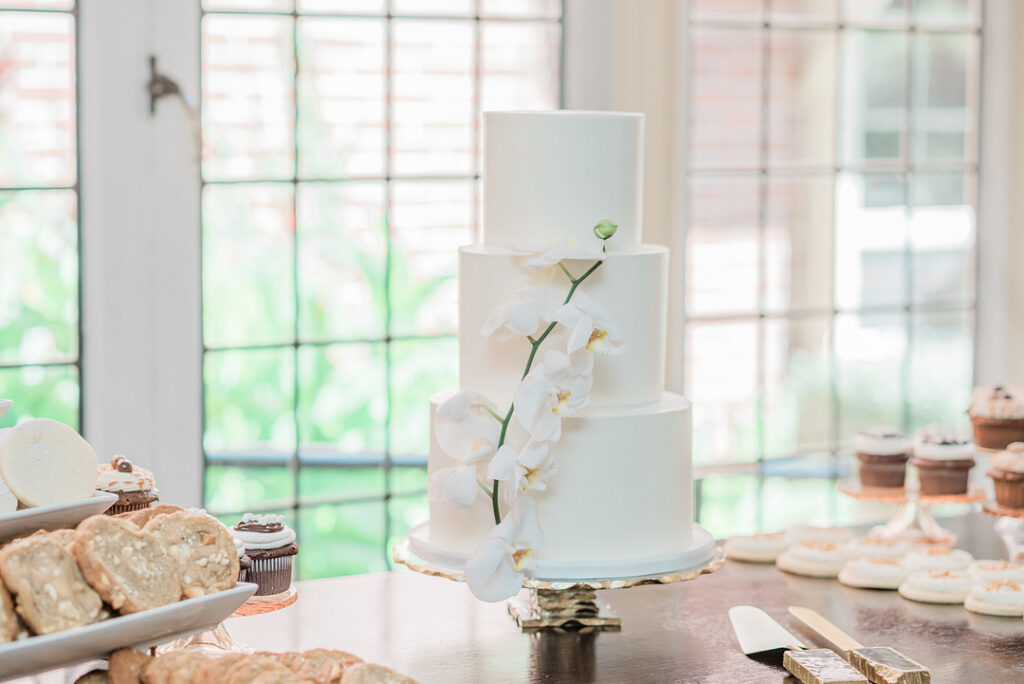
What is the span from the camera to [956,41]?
10.2ft

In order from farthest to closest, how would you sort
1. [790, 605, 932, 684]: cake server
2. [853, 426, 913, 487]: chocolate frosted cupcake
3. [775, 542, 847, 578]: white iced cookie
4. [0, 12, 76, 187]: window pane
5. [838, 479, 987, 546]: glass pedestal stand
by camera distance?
[0, 12, 76, 187]: window pane
[853, 426, 913, 487]: chocolate frosted cupcake
[838, 479, 987, 546]: glass pedestal stand
[775, 542, 847, 578]: white iced cookie
[790, 605, 932, 684]: cake server

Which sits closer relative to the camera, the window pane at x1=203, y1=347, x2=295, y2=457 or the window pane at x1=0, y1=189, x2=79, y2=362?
the window pane at x1=0, y1=189, x2=79, y2=362

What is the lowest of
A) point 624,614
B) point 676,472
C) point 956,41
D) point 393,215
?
point 624,614

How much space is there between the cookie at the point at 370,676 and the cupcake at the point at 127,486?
529 mm

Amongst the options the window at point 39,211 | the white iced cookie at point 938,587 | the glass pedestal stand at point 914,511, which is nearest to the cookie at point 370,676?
the white iced cookie at point 938,587

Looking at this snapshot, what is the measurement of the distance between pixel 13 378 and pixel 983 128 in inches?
93.3

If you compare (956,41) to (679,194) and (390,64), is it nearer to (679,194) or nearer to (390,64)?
(679,194)

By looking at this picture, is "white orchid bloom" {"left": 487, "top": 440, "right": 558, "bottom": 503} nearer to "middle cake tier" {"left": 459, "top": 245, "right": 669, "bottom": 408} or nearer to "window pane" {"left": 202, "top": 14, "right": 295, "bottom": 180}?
"middle cake tier" {"left": 459, "top": 245, "right": 669, "bottom": 408}

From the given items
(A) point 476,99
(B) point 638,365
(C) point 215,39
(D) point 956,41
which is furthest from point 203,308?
(D) point 956,41

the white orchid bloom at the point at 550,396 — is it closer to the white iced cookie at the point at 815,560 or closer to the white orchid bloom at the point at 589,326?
the white orchid bloom at the point at 589,326

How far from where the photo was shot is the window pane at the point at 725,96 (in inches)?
111

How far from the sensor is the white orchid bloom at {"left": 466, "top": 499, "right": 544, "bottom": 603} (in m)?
1.35

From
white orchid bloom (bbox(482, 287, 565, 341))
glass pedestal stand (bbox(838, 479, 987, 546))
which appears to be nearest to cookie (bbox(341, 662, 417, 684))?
white orchid bloom (bbox(482, 287, 565, 341))

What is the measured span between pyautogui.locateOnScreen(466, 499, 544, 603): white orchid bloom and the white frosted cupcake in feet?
2.12
